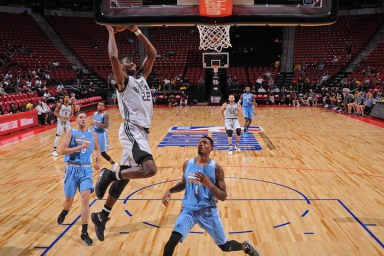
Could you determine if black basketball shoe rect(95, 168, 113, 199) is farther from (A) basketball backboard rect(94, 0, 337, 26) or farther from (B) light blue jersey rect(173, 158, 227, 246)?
(A) basketball backboard rect(94, 0, 337, 26)

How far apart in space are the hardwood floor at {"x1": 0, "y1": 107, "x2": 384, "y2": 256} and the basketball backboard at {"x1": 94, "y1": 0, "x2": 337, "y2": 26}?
296cm

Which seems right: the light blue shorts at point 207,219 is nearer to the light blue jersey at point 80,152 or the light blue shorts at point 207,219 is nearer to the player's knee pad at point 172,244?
the player's knee pad at point 172,244

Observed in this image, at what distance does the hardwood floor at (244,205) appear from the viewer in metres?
5.03

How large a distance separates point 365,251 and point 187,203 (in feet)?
8.19

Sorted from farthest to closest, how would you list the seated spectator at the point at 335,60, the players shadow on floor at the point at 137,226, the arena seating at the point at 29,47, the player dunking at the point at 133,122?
the seated spectator at the point at 335,60 < the arena seating at the point at 29,47 < the players shadow on floor at the point at 137,226 < the player dunking at the point at 133,122

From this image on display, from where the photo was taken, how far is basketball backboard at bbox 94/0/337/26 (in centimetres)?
498

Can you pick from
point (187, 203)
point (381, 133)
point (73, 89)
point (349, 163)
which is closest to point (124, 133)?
point (187, 203)

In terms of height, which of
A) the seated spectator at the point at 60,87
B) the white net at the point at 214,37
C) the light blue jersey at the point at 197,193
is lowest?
the seated spectator at the point at 60,87

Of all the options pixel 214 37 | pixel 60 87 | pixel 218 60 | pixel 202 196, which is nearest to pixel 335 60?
pixel 218 60

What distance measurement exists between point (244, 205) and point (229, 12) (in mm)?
3313

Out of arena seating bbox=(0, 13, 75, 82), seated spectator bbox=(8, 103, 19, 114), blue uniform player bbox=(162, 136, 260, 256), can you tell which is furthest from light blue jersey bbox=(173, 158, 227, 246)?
arena seating bbox=(0, 13, 75, 82)

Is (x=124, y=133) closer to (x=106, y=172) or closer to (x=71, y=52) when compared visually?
(x=106, y=172)

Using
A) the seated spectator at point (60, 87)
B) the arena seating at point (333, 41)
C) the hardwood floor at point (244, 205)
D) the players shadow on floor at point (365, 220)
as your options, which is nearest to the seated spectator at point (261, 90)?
the arena seating at point (333, 41)

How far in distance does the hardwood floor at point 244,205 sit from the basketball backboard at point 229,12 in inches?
117
